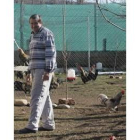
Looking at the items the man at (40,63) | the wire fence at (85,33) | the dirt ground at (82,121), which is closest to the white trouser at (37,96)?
the man at (40,63)

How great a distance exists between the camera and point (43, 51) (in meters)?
4.29

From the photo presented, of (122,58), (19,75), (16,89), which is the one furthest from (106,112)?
(122,58)

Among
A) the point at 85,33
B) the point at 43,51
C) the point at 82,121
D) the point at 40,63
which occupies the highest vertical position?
the point at 85,33

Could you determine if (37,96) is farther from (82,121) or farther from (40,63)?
(82,121)

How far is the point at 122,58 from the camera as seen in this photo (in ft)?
35.6

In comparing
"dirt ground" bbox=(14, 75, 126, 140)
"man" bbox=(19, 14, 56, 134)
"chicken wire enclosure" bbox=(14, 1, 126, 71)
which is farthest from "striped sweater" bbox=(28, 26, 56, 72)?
"chicken wire enclosure" bbox=(14, 1, 126, 71)

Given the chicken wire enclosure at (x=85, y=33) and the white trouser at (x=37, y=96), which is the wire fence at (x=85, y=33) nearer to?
the chicken wire enclosure at (x=85, y=33)

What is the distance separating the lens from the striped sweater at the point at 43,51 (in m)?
4.21

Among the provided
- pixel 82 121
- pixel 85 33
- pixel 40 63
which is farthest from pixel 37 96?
pixel 85 33

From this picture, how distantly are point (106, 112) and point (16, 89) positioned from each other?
2400 millimetres

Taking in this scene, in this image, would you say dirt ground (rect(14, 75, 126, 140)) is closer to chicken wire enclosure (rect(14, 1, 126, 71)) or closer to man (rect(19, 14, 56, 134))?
man (rect(19, 14, 56, 134))

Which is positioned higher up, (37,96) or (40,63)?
(40,63)
